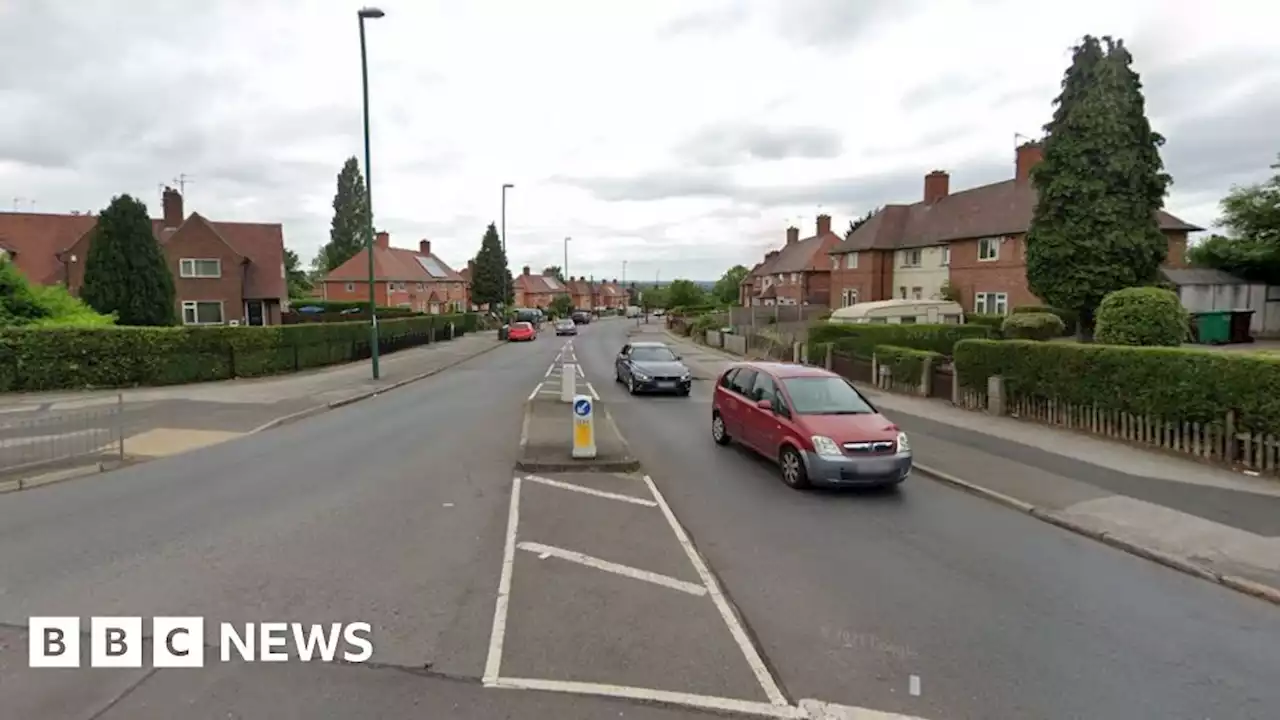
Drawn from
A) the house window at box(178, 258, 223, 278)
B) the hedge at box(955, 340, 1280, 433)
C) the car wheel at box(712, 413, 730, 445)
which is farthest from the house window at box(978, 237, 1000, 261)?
the house window at box(178, 258, 223, 278)

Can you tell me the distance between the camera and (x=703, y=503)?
885 cm

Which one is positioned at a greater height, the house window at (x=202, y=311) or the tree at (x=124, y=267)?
the tree at (x=124, y=267)

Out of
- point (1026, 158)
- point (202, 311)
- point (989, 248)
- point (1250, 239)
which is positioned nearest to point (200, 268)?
point (202, 311)

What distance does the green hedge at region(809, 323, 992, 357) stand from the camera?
26.0 meters

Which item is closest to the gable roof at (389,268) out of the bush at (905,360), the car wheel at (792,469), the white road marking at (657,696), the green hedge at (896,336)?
the green hedge at (896,336)

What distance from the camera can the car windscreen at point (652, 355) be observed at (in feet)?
70.1

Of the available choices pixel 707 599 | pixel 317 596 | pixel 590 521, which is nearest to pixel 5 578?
pixel 317 596

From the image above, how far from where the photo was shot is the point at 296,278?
10044 centimetres

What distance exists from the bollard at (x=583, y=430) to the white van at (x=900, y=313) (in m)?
23.2

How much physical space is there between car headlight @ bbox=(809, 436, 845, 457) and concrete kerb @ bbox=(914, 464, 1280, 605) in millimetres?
2152

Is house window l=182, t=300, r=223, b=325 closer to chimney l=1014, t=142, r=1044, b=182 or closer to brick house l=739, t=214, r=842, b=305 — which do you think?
brick house l=739, t=214, r=842, b=305

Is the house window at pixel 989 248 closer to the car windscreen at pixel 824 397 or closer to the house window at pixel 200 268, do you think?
the car windscreen at pixel 824 397

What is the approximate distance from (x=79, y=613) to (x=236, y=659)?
1708mm

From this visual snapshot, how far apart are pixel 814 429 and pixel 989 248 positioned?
31934 mm
